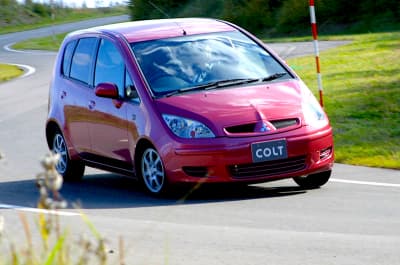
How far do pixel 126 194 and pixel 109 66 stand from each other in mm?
1329

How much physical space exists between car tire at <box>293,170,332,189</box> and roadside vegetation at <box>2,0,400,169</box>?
1424 mm

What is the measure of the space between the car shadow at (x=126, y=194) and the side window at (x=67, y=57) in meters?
1.24

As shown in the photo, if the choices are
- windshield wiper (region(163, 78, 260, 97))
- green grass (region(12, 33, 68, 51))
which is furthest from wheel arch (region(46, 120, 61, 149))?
green grass (region(12, 33, 68, 51))

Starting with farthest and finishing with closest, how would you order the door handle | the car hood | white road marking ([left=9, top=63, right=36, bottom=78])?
white road marking ([left=9, top=63, right=36, bottom=78]) < the door handle < the car hood

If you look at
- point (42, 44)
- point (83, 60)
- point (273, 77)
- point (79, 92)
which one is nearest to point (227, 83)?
point (273, 77)

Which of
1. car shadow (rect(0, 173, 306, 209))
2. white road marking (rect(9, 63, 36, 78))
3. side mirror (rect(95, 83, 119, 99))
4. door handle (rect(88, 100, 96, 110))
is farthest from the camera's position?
white road marking (rect(9, 63, 36, 78))

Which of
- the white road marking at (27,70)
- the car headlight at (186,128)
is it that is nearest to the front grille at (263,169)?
the car headlight at (186,128)

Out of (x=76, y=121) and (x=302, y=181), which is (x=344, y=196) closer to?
(x=302, y=181)

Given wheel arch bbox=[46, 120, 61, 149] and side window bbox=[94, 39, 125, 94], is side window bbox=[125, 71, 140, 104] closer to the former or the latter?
side window bbox=[94, 39, 125, 94]

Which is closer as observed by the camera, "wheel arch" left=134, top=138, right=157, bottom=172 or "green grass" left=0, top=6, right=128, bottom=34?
"wheel arch" left=134, top=138, right=157, bottom=172

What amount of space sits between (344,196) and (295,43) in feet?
74.3

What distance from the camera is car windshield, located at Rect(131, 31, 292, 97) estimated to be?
1063 centimetres

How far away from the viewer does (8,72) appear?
1222 inches

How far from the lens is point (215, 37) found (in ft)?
37.1
